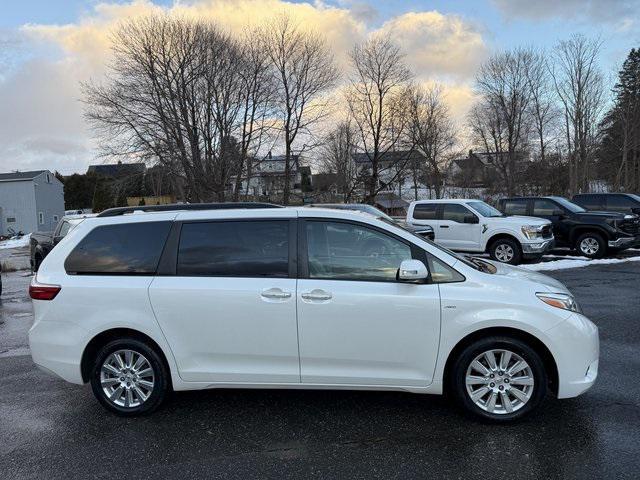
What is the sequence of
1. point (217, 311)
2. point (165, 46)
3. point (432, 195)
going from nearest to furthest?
point (217, 311) < point (165, 46) < point (432, 195)

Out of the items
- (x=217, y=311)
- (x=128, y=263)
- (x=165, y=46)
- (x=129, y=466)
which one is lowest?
(x=129, y=466)

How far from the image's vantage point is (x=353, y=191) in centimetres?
4391

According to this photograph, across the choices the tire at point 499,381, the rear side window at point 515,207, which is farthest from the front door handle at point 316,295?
the rear side window at point 515,207

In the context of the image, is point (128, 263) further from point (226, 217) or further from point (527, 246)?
point (527, 246)

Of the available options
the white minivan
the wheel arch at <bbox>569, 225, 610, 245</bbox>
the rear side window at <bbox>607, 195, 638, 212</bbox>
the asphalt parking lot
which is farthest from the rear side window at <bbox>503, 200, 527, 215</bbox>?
the white minivan

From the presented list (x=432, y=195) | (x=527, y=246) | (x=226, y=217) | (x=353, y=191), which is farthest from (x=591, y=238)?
(x=432, y=195)

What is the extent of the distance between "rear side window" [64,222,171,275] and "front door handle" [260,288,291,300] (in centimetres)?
101

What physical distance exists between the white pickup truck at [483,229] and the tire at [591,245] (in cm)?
165

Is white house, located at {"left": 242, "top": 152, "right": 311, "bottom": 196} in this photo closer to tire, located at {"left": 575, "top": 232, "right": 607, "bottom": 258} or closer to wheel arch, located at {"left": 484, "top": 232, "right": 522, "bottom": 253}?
wheel arch, located at {"left": 484, "top": 232, "right": 522, "bottom": 253}

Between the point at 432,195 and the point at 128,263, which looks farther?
the point at 432,195

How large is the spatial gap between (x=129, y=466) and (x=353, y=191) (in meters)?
41.1

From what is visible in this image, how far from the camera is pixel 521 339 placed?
390 centimetres

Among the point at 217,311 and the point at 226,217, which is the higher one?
the point at 226,217

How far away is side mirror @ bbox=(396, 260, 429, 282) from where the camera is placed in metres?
3.81
